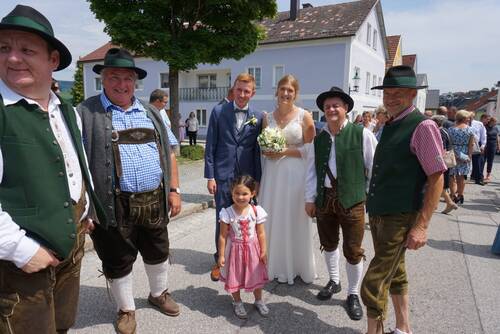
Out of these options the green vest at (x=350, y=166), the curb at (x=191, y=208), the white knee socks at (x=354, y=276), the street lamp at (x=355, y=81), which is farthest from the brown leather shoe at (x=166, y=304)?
the street lamp at (x=355, y=81)

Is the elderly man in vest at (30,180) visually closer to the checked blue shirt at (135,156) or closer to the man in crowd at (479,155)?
the checked blue shirt at (135,156)

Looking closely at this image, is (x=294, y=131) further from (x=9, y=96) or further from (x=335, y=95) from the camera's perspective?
(x=9, y=96)

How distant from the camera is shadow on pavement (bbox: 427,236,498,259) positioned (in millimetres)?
4980

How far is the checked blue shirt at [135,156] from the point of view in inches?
106

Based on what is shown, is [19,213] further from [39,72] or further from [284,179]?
[284,179]

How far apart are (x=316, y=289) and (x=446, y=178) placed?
607cm

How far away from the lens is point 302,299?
3543 millimetres

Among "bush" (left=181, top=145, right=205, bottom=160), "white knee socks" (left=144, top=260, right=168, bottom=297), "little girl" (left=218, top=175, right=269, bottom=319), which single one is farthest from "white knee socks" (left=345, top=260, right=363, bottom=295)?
"bush" (left=181, top=145, right=205, bottom=160)

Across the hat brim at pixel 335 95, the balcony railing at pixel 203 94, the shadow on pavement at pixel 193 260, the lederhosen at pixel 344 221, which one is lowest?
the shadow on pavement at pixel 193 260

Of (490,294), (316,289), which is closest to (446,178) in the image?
(490,294)

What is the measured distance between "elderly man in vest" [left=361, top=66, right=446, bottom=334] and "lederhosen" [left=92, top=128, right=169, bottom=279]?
1730mm

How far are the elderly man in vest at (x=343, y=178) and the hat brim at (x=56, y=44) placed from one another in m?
2.15

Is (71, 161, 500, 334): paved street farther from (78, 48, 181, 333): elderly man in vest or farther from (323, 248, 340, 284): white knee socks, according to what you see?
(78, 48, 181, 333): elderly man in vest

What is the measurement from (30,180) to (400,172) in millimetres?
2254
